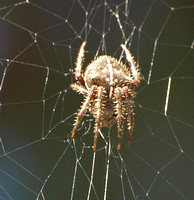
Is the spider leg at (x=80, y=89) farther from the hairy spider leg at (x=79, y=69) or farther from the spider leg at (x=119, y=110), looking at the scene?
the spider leg at (x=119, y=110)

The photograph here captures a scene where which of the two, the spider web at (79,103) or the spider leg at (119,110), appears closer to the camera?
the spider leg at (119,110)

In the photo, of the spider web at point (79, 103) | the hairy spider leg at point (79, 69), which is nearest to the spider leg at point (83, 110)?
the hairy spider leg at point (79, 69)

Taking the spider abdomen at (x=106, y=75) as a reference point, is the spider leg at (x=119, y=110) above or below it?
below

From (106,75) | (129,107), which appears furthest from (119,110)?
(106,75)

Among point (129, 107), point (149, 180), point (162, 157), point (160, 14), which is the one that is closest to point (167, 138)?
point (162, 157)

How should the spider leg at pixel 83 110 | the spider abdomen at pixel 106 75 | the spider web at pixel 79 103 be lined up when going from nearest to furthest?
the spider leg at pixel 83 110 → the spider abdomen at pixel 106 75 → the spider web at pixel 79 103

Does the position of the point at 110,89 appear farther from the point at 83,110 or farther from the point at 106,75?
the point at 83,110

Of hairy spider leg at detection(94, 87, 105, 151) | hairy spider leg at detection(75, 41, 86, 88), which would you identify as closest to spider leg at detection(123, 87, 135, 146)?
hairy spider leg at detection(94, 87, 105, 151)

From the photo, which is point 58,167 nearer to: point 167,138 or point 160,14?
point 167,138
